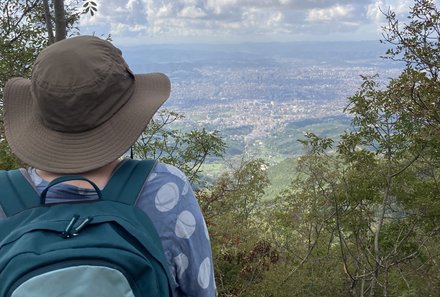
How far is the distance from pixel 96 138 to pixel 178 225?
0.24 m

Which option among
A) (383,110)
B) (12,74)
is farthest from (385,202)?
(12,74)

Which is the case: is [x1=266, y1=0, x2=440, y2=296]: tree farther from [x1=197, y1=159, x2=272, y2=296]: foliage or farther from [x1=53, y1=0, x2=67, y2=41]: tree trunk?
[x1=53, y1=0, x2=67, y2=41]: tree trunk

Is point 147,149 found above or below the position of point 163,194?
below

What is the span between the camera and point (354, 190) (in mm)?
6164

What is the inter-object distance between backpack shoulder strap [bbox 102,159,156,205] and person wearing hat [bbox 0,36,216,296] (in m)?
0.02

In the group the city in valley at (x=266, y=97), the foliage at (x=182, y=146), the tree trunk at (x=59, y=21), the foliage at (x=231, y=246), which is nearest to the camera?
the tree trunk at (x=59, y=21)

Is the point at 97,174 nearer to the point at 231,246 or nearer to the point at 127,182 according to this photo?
the point at 127,182

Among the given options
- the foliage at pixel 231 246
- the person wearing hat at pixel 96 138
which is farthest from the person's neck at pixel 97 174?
the foliage at pixel 231 246

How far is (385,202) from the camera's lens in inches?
232

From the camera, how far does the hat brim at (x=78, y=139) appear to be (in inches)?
33.8

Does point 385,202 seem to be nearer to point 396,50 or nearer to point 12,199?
point 396,50

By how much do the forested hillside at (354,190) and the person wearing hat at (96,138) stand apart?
3.57 metres

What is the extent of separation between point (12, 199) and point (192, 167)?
590cm

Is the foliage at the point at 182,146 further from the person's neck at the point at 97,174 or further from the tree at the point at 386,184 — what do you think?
the person's neck at the point at 97,174
